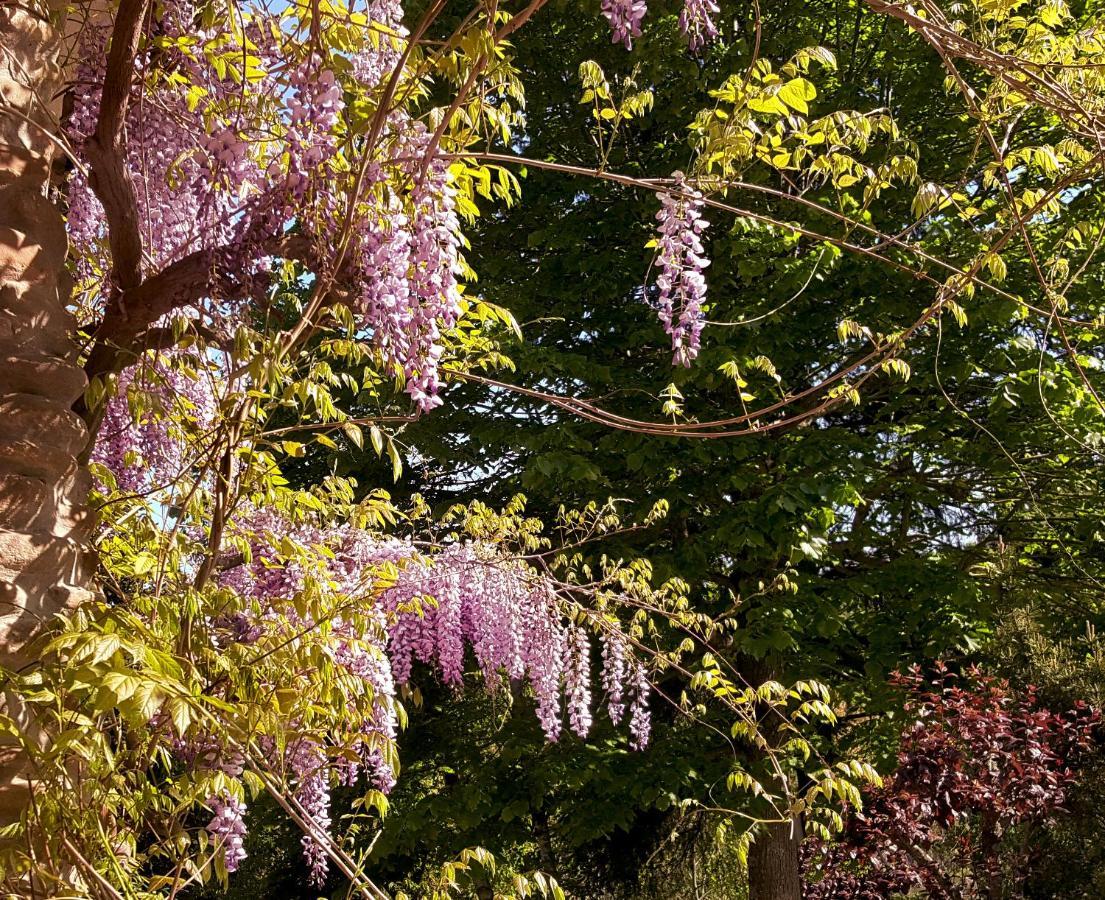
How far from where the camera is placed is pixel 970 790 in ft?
17.9

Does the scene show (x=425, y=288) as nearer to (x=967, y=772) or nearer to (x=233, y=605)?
(x=233, y=605)

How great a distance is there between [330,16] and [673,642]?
223 inches

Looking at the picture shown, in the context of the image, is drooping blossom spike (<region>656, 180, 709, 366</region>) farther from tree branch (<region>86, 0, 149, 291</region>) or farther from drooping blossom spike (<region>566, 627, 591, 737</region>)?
drooping blossom spike (<region>566, 627, 591, 737</region>)

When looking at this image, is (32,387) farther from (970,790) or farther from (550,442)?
(970,790)

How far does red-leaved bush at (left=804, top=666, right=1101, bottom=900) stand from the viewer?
17.9 feet

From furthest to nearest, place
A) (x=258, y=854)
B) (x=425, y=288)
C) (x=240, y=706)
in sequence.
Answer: (x=258, y=854) < (x=425, y=288) < (x=240, y=706)

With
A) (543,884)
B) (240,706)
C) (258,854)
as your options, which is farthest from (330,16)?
(258,854)

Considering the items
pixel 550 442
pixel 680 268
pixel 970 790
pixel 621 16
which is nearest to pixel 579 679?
pixel 550 442

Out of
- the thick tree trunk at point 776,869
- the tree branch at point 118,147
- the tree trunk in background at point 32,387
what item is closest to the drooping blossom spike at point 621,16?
the tree branch at point 118,147

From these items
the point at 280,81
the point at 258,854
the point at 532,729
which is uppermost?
the point at 280,81

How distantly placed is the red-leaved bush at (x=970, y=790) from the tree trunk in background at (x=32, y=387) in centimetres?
475

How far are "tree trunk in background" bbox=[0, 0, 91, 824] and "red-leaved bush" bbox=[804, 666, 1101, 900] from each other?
4750mm

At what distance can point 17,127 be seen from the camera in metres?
2.04

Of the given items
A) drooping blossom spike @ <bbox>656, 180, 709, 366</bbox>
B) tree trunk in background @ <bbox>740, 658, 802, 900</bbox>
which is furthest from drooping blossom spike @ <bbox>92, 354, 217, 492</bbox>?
tree trunk in background @ <bbox>740, 658, 802, 900</bbox>
